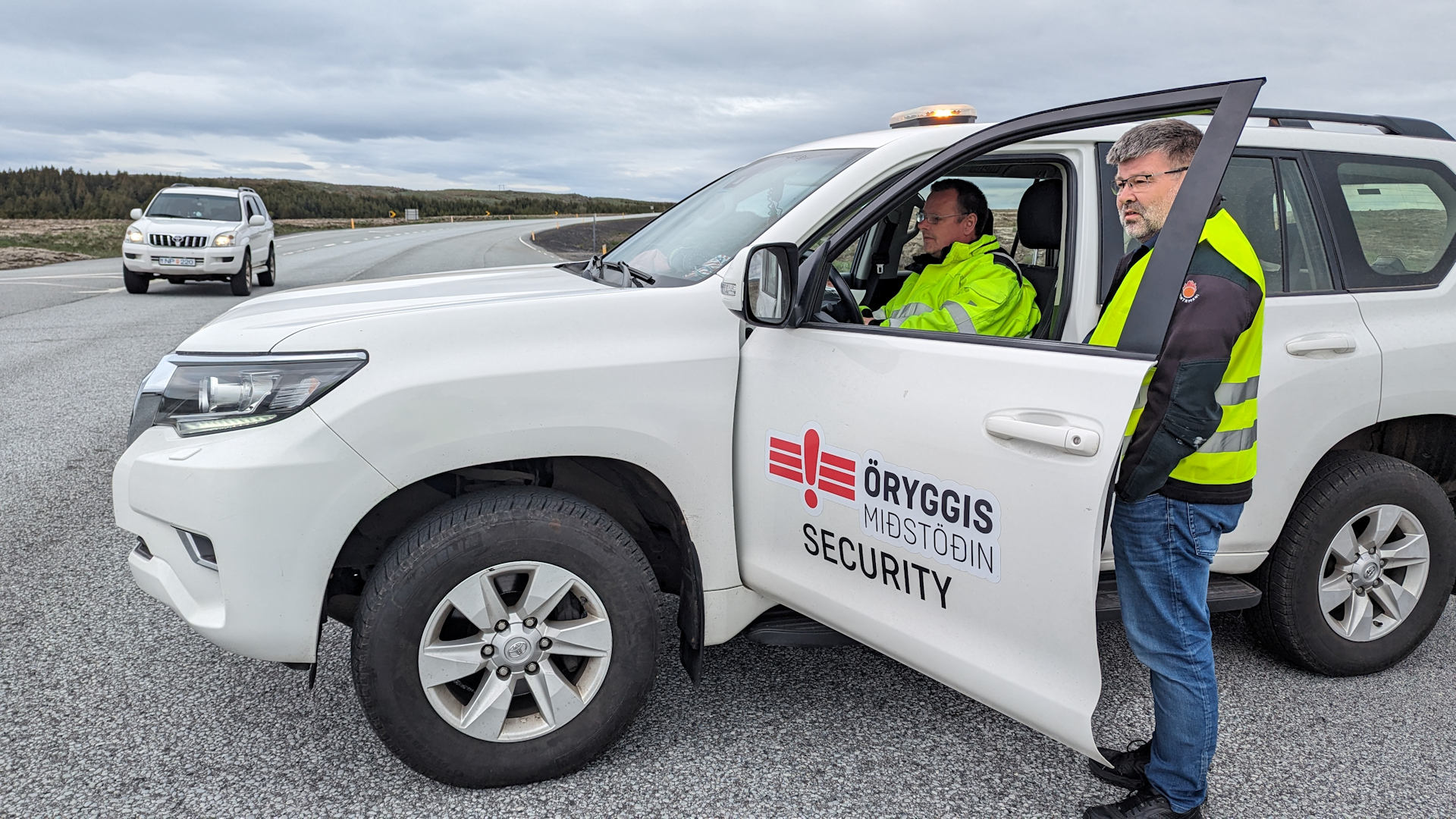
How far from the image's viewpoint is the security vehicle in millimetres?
2316

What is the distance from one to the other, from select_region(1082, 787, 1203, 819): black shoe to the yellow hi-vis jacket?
4.58 feet

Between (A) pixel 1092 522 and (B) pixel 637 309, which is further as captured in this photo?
(B) pixel 637 309

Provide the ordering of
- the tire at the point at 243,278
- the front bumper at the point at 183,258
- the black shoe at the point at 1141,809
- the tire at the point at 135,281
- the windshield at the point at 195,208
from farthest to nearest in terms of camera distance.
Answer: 1. the windshield at the point at 195,208
2. the tire at the point at 243,278
3. the tire at the point at 135,281
4. the front bumper at the point at 183,258
5. the black shoe at the point at 1141,809

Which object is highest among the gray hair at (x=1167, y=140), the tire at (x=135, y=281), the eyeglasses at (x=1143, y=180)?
the gray hair at (x=1167, y=140)

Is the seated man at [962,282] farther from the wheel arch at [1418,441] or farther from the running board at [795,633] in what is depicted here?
the wheel arch at [1418,441]

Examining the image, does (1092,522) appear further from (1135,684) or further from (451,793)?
(451,793)

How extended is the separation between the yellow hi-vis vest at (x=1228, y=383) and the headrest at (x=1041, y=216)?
104 cm

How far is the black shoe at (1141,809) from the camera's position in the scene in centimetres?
259

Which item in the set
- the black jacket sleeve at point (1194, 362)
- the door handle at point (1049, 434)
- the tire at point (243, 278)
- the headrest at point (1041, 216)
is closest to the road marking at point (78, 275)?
the tire at point (243, 278)

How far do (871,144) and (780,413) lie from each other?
3.33 ft

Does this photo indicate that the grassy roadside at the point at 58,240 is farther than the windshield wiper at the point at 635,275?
Yes

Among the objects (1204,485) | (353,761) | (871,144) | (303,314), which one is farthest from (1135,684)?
(303,314)

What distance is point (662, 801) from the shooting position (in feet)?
8.96

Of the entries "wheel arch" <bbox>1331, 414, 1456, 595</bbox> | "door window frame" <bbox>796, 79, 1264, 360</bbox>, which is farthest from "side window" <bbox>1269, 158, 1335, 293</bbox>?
"door window frame" <bbox>796, 79, 1264, 360</bbox>
